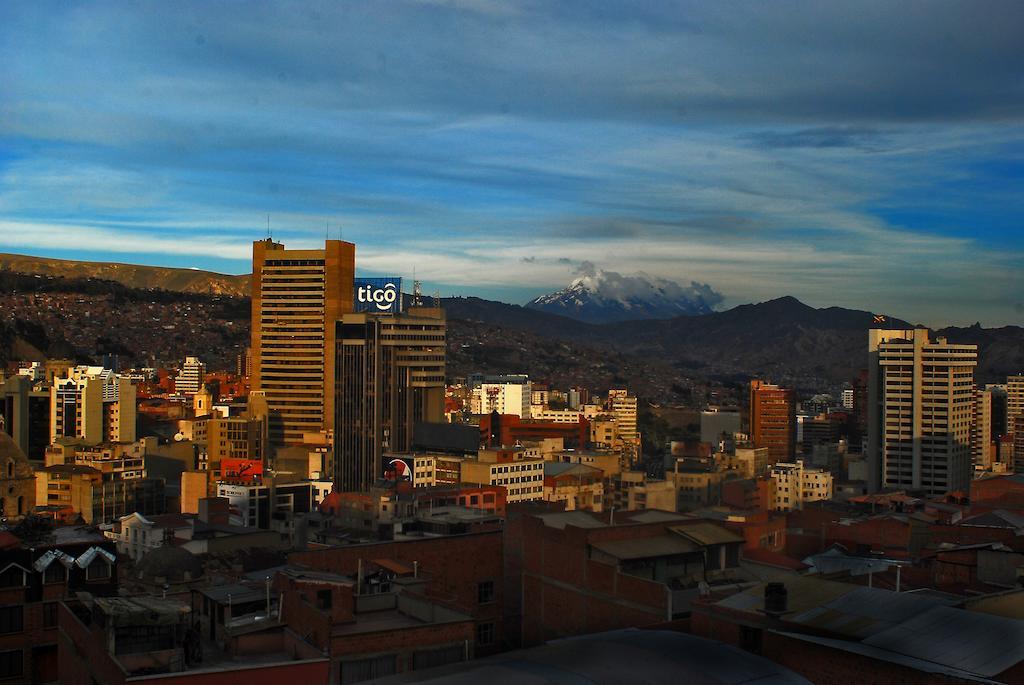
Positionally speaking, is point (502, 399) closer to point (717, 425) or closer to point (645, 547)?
point (717, 425)

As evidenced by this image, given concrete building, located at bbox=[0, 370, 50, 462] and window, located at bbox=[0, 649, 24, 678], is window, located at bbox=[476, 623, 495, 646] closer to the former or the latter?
window, located at bbox=[0, 649, 24, 678]

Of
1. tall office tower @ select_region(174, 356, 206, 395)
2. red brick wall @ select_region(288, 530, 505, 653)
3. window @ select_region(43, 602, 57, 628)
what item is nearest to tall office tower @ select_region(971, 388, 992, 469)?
red brick wall @ select_region(288, 530, 505, 653)

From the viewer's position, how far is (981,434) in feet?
288

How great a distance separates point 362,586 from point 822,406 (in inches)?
5347

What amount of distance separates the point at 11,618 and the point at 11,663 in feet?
2.32

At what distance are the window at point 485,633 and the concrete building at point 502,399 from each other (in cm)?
9321

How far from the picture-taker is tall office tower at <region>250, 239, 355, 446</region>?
277ft

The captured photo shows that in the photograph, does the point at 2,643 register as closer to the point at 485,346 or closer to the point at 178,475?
the point at 178,475

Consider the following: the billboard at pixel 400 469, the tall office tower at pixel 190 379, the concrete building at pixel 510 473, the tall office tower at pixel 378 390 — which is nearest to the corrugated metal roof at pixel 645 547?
the concrete building at pixel 510 473

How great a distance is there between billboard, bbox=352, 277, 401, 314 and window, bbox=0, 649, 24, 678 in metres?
61.6

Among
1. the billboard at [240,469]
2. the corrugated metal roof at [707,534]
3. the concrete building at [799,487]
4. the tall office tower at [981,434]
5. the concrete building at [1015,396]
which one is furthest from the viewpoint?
the concrete building at [1015,396]

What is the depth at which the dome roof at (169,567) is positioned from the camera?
25.3 metres

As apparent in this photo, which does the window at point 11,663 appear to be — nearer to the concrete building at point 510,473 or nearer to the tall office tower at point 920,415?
the concrete building at point 510,473

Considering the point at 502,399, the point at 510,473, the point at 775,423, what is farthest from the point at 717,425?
the point at 510,473
